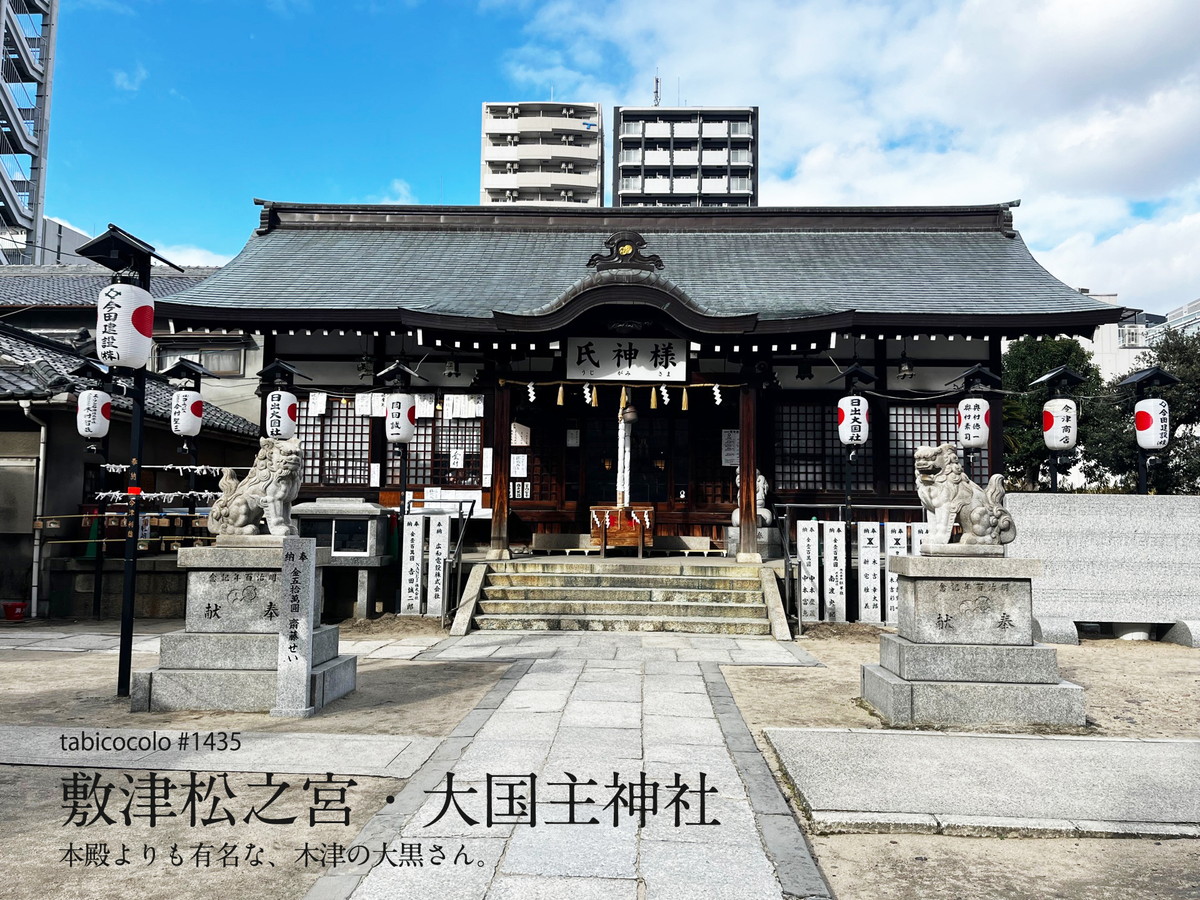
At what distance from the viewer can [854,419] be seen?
526 inches

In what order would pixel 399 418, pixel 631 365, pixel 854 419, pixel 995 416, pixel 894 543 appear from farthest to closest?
1. pixel 995 416
2. pixel 631 365
3. pixel 854 419
4. pixel 399 418
5. pixel 894 543

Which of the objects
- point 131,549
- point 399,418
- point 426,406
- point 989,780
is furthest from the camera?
point 426,406

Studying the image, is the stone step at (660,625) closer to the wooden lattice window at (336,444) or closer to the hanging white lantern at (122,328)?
the wooden lattice window at (336,444)

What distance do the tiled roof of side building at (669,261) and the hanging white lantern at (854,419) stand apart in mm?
1627

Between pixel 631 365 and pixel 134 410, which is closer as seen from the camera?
pixel 134 410

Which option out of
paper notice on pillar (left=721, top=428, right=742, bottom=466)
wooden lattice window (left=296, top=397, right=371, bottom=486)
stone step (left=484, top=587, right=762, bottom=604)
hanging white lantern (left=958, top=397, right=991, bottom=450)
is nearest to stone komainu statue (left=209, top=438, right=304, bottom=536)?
stone step (left=484, top=587, right=762, bottom=604)

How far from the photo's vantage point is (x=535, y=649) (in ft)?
31.6

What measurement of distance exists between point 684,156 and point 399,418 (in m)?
58.1

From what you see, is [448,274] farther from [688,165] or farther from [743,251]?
[688,165]

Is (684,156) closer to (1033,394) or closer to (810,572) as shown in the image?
(1033,394)

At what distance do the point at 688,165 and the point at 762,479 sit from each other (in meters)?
56.8

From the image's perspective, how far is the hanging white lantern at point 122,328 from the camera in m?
7.41

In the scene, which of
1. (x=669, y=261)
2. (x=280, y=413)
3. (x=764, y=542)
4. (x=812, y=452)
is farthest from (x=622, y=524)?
(x=669, y=261)

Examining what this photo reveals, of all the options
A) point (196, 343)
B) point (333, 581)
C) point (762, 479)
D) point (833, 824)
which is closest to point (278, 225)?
point (196, 343)
